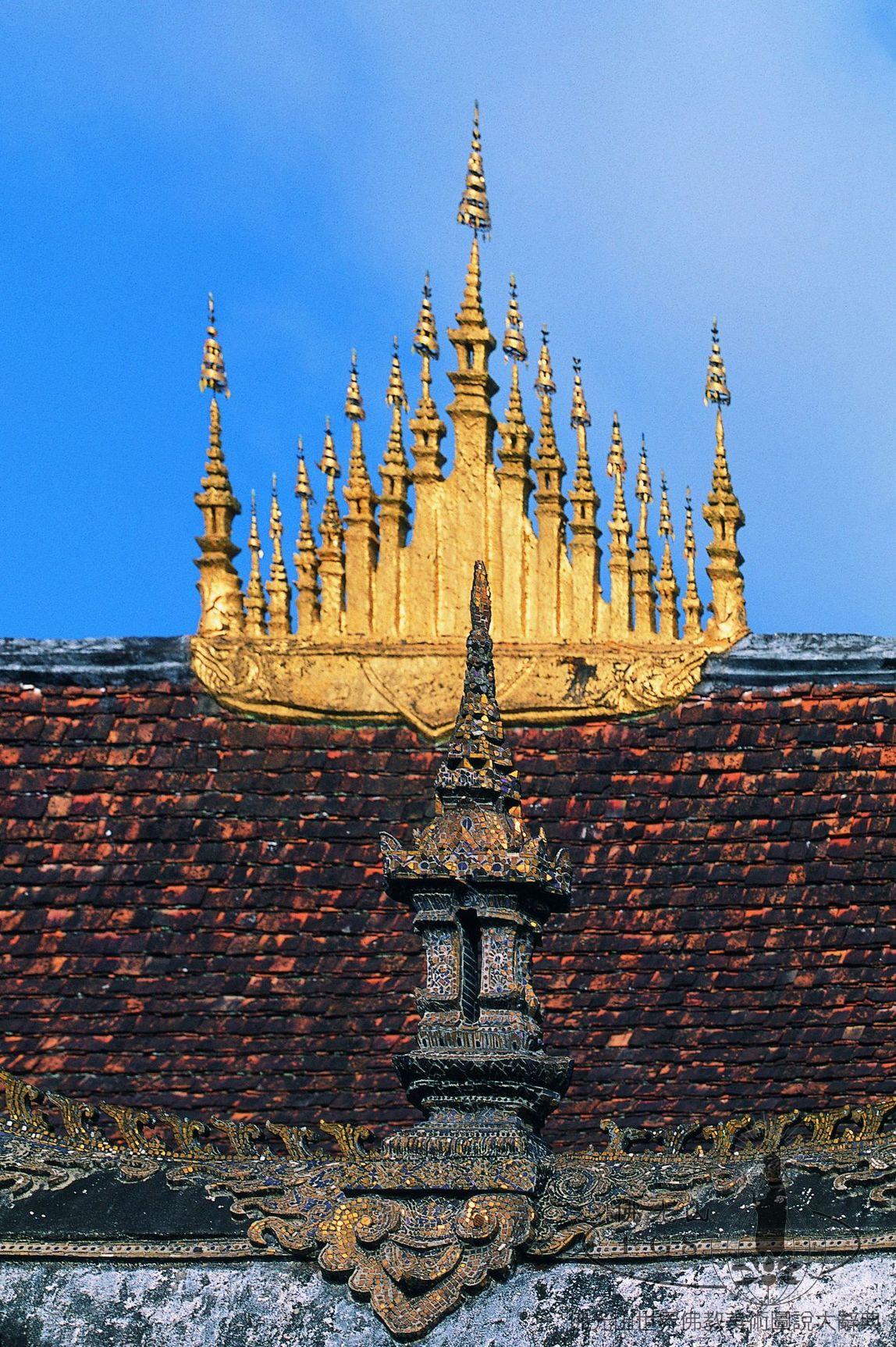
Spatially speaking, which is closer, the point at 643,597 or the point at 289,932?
the point at 289,932

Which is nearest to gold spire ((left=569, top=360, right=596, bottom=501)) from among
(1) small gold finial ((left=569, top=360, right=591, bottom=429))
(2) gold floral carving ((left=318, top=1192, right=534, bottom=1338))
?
(1) small gold finial ((left=569, top=360, right=591, bottom=429))

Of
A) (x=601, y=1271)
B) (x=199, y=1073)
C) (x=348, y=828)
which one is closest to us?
(x=601, y=1271)

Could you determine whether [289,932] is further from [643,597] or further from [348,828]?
[643,597]

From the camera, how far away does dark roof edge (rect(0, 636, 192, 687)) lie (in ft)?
78.3

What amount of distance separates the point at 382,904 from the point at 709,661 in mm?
3205

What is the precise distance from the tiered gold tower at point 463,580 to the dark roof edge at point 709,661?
0.59 feet

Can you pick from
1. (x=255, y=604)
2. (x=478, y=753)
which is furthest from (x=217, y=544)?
(x=478, y=753)

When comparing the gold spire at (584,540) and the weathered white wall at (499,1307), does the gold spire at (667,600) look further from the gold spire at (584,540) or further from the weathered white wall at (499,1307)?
the weathered white wall at (499,1307)

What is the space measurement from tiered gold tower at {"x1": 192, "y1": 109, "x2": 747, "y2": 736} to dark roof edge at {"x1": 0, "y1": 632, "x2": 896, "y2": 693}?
18 cm

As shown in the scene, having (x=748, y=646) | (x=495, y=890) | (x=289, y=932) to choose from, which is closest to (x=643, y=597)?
(x=748, y=646)

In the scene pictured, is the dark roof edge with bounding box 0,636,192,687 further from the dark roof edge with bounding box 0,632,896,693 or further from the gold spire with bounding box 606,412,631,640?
the gold spire with bounding box 606,412,631,640

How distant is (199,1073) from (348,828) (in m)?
2.49

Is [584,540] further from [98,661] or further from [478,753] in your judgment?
[478,753]

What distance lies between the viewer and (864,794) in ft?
72.3
